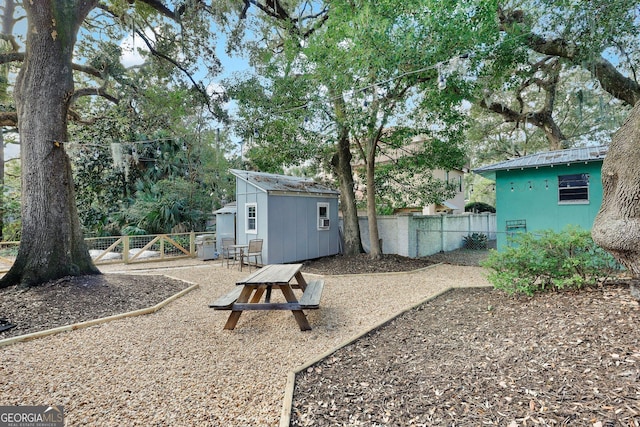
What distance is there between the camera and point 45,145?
5.86m

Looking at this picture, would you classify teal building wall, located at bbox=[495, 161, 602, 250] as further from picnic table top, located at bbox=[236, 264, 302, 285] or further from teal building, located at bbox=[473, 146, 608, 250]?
picnic table top, located at bbox=[236, 264, 302, 285]

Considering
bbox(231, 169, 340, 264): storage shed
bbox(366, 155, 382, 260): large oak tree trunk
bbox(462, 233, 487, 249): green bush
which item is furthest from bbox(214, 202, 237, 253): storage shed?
bbox(462, 233, 487, 249): green bush

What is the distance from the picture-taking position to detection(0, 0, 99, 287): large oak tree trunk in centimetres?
568

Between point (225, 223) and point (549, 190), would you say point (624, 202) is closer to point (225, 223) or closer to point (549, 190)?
point (549, 190)

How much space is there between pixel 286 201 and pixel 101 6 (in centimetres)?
725

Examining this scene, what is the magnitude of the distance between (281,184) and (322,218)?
211 cm

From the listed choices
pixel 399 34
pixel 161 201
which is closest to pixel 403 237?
pixel 399 34

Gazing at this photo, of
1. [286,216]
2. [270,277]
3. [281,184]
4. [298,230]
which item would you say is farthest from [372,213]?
[270,277]

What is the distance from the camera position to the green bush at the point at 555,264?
13.7 ft

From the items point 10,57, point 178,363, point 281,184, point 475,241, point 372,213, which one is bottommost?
point 178,363

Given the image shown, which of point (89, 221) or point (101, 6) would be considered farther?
point (89, 221)

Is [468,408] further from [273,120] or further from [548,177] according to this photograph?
[548,177]

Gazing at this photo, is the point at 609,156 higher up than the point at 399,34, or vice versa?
the point at 399,34

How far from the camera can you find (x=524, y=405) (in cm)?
226
